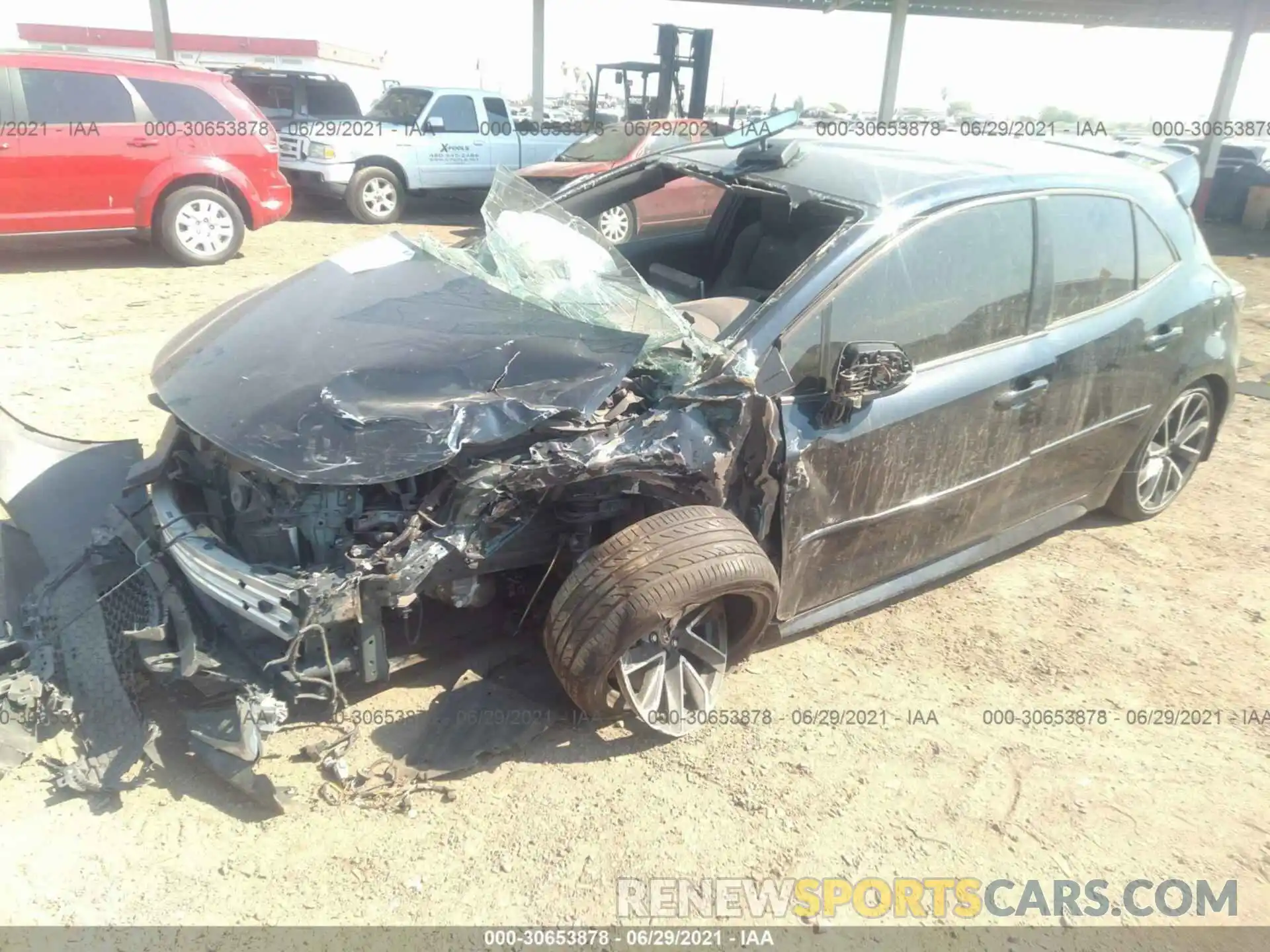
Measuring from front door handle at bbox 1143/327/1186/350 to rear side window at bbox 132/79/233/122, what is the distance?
28.0 ft

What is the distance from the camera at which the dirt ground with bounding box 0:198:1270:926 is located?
7.64 feet

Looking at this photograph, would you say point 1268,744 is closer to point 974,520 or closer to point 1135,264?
point 974,520

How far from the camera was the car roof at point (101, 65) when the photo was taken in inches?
308

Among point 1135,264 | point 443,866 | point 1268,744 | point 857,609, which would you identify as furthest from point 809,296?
point 1268,744

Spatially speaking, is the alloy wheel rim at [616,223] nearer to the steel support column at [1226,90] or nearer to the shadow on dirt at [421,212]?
the shadow on dirt at [421,212]

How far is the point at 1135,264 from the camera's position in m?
3.76

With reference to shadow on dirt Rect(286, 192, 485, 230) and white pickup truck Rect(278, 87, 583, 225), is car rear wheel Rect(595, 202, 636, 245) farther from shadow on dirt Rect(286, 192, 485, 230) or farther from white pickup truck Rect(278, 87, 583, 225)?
shadow on dirt Rect(286, 192, 485, 230)

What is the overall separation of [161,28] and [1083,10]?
66.0 feet

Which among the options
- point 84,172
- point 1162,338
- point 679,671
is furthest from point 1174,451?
point 84,172

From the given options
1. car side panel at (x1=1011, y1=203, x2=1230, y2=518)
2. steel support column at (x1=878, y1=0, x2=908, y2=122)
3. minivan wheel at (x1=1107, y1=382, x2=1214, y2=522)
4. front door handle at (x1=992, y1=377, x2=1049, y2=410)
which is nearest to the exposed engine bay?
front door handle at (x1=992, y1=377, x2=1049, y2=410)

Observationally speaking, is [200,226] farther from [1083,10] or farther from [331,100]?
[1083,10]

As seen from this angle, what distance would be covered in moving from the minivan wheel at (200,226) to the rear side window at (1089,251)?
26.7 feet

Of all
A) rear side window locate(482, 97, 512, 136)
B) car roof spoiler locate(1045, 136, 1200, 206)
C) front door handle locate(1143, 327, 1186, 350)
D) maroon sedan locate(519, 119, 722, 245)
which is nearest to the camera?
front door handle locate(1143, 327, 1186, 350)

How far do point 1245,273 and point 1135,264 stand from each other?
10.6 meters
